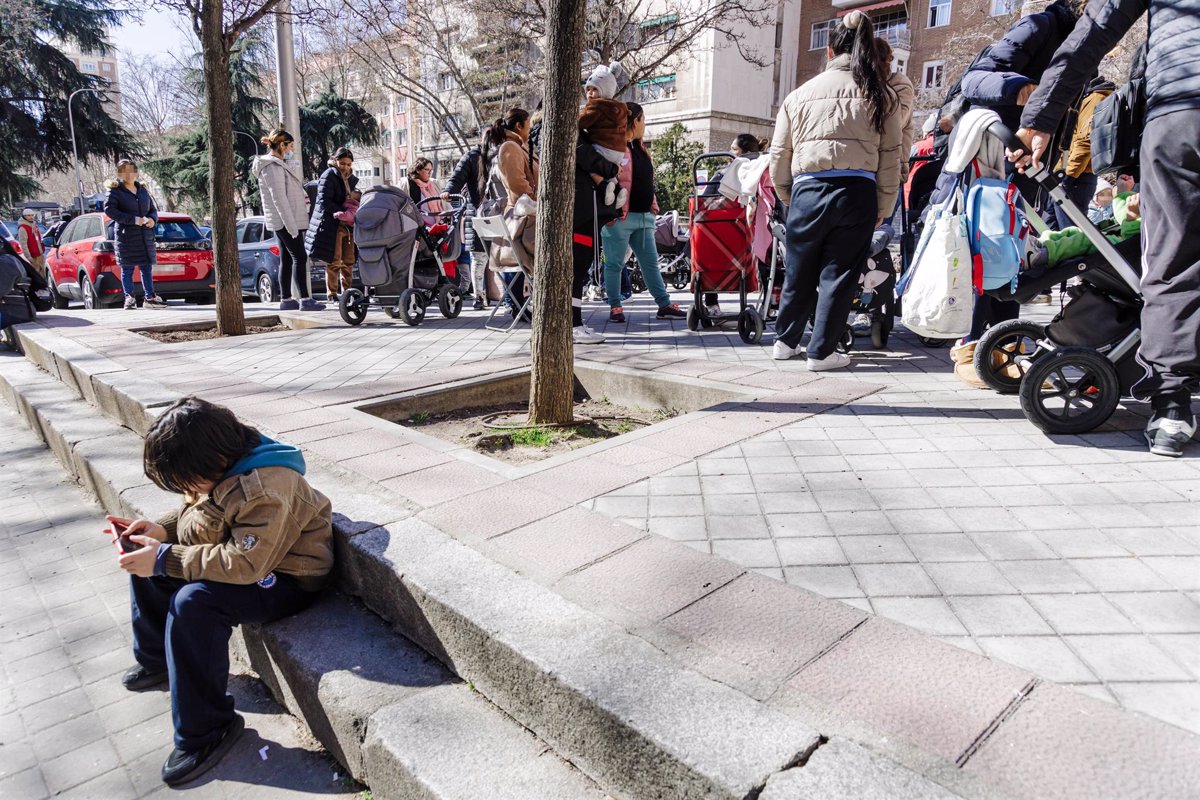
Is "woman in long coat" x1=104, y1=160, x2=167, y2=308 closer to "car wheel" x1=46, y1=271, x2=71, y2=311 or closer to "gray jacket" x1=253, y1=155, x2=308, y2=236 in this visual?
"gray jacket" x1=253, y1=155, x2=308, y2=236

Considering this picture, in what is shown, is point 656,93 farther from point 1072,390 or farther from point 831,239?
point 1072,390

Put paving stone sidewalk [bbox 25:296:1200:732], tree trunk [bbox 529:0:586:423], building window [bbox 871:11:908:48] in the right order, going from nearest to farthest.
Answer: paving stone sidewalk [bbox 25:296:1200:732] → tree trunk [bbox 529:0:586:423] → building window [bbox 871:11:908:48]

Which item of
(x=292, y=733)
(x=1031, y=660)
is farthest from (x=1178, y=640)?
(x=292, y=733)

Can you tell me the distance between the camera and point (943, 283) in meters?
4.02

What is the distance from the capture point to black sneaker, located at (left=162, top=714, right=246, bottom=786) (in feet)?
7.34

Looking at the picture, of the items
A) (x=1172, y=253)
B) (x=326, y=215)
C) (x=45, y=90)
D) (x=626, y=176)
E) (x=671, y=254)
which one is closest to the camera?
(x=1172, y=253)

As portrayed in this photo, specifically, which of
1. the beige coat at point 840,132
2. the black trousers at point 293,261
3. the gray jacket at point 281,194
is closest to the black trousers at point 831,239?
the beige coat at point 840,132

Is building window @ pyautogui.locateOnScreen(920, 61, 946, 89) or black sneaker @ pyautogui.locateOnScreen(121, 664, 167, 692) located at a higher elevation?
building window @ pyautogui.locateOnScreen(920, 61, 946, 89)

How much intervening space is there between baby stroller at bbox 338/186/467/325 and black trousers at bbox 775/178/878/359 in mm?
4645

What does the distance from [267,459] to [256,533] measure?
254mm

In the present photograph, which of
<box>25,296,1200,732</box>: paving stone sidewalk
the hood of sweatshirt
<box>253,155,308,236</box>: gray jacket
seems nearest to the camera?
<box>25,296,1200,732</box>: paving stone sidewalk

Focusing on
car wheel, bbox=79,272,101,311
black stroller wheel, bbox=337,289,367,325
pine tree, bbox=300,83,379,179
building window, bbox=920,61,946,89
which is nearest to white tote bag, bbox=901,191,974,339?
black stroller wheel, bbox=337,289,367,325

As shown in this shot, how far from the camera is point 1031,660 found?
73.4 inches

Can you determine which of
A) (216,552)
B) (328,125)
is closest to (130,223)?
(216,552)
